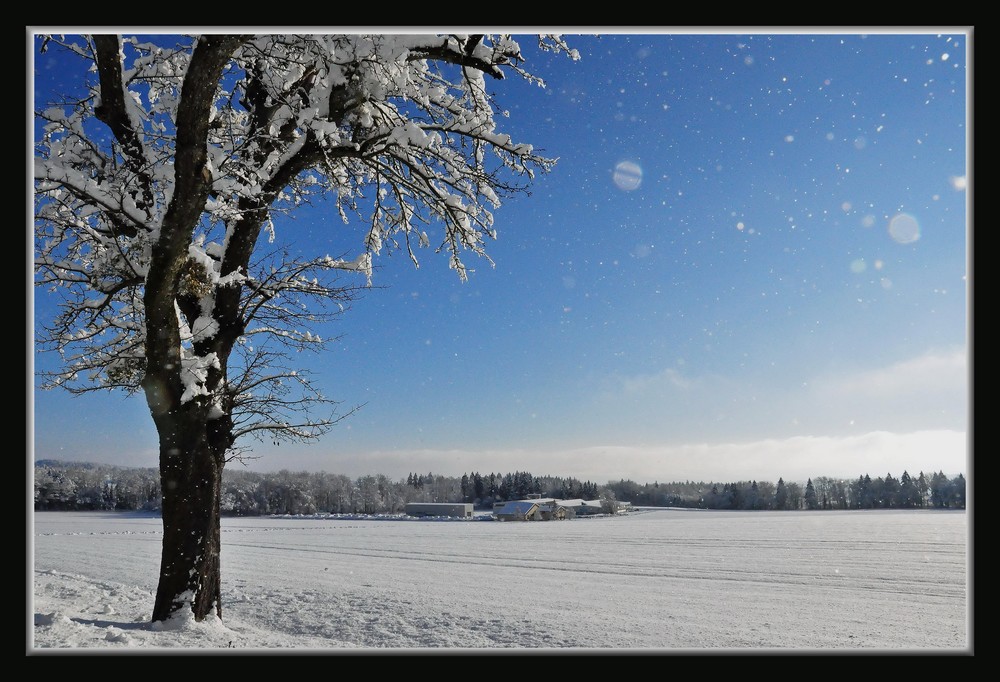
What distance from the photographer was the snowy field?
7716mm

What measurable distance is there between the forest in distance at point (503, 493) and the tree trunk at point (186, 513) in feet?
150

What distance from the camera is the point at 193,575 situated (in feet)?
19.9

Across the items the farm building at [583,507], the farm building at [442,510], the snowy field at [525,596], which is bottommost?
the farm building at [583,507]

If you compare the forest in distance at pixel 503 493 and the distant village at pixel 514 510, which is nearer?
the forest in distance at pixel 503 493

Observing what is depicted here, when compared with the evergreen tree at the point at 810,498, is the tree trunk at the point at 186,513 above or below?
above

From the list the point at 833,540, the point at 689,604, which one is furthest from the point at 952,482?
the point at 689,604

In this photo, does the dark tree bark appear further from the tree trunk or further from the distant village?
the distant village

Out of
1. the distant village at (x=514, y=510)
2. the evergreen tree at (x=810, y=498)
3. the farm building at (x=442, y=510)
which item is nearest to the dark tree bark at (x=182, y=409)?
the distant village at (x=514, y=510)

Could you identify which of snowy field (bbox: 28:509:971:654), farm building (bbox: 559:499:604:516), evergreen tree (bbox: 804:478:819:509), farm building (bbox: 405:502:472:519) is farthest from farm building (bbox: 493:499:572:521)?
evergreen tree (bbox: 804:478:819:509)

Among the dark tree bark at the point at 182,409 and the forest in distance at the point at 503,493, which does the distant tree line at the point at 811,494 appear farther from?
the dark tree bark at the point at 182,409

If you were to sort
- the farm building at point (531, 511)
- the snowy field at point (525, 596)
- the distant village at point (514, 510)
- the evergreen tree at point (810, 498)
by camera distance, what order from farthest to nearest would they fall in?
1. the evergreen tree at point (810, 498)
2. the distant village at point (514, 510)
3. the farm building at point (531, 511)
4. the snowy field at point (525, 596)

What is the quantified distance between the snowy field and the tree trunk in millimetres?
322

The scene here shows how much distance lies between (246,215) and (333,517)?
8956 centimetres

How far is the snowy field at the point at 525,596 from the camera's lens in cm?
772
